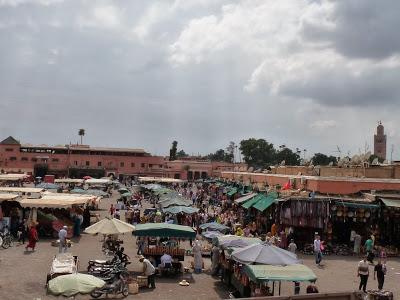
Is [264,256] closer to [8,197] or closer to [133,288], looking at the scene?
[133,288]

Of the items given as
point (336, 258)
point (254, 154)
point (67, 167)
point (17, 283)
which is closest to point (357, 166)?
point (336, 258)

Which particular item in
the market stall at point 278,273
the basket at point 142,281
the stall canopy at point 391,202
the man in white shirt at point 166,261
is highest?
the stall canopy at point 391,202

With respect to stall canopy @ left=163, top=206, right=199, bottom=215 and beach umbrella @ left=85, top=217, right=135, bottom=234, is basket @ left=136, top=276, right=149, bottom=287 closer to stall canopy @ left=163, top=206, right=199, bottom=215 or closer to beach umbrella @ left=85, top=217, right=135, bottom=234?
beach umbrella @ left=85, top=217, right=135, bottom=234

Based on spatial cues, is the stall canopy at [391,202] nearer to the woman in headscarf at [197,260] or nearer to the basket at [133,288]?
the woman in headscarf at [197,260]

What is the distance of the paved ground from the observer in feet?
45.2

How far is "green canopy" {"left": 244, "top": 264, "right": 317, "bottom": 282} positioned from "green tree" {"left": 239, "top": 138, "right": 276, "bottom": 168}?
103698 mm

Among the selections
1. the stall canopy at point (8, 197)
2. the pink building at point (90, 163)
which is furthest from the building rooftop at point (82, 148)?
the stall canopy at point (8, 197)

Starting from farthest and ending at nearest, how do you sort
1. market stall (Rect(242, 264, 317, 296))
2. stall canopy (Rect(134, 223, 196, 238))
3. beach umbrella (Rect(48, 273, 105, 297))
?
stall canopy (Rect(134, 223, 196, 238)) → market stall (Rect(242, 264, 317, 296)) → beach umbrella (Rect(48, 273, 105, 297))

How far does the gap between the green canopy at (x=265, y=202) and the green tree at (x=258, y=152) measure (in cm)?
8927

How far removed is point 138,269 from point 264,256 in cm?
603

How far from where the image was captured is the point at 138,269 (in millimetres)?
17062

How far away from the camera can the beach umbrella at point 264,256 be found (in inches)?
485

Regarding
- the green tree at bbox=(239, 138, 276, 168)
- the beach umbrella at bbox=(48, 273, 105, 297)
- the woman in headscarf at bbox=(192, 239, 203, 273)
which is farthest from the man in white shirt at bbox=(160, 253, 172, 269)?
the green tree at bbox=(239, 138, 276, 168)

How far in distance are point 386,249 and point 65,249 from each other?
13.6 m
